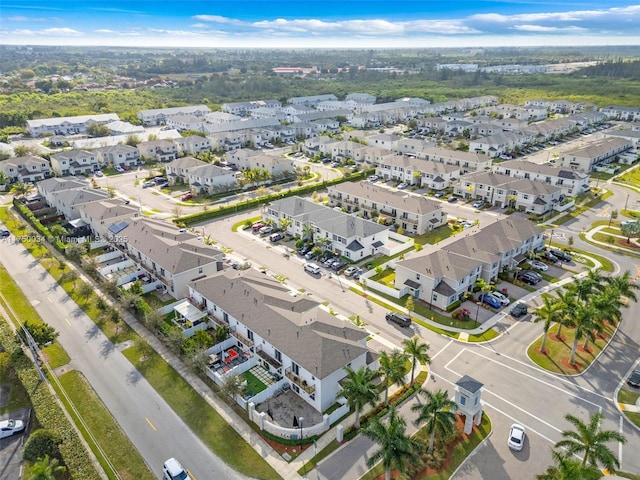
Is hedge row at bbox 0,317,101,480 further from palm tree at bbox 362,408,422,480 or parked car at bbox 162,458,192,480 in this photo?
palm tree at bbox 362,408,422,480

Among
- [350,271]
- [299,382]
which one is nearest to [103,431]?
[299,382]

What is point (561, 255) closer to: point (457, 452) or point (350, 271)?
point (350, 271)

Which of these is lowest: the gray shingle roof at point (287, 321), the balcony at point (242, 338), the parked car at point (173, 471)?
the parked car at point (173, 471)

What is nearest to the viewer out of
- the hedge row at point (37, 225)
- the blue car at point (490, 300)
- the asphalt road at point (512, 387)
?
the asphalt road at point (512, 387)

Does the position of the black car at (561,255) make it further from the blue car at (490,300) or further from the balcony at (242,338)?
the balcony at (242,338)

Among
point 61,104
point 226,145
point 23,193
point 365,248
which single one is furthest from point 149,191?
point 61,104

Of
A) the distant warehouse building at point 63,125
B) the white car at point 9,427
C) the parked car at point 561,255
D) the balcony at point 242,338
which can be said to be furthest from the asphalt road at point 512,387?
the distant warehouse building at point 63,125
